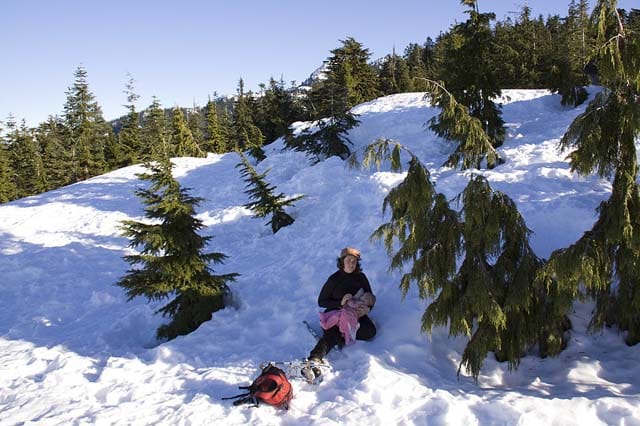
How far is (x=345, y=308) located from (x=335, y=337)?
19.6 inches

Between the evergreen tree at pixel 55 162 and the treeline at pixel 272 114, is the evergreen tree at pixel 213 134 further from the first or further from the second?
the evergreen tree at pixel 55 162

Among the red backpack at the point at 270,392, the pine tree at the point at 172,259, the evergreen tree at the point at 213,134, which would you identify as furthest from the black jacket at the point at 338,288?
the evergreen tree at the point at 213,134

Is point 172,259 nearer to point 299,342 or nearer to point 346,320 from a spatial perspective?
point 299,342

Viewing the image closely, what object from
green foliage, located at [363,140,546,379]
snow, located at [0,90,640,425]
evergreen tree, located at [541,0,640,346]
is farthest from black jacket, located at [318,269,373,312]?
evergreen tree, located at [541,0,640,346]

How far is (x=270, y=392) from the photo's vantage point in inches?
199

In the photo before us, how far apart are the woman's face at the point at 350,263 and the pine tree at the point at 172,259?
3.16m

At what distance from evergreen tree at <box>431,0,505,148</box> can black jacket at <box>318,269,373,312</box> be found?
9963mm

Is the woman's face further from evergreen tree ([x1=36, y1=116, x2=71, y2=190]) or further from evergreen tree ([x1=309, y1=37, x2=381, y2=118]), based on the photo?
evergreen tree ([x1=36, y1=116, x2=71, y2=190])

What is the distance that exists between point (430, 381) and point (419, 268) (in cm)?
151

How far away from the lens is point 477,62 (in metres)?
15.5

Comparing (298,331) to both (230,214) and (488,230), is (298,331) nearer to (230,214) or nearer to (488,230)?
(488,230)

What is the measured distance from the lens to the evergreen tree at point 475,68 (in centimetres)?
1531

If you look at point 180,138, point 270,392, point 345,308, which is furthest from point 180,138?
point 270,392

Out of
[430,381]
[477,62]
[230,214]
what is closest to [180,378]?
[430,381]
